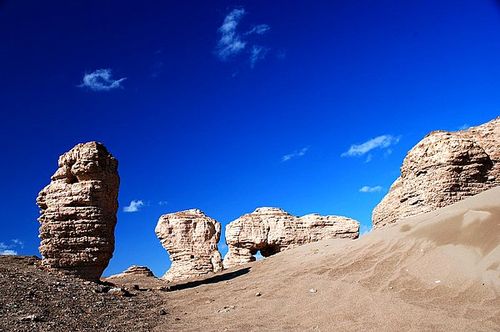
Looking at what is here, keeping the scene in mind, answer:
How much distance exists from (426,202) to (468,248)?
695cm

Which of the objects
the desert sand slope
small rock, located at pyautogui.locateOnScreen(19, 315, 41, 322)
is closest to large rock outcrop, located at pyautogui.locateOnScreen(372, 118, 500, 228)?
the desert sand slope

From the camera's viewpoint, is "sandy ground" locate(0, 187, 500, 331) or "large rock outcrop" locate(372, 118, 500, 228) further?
"large rock outcrop" locate(372, 118, 500, 228)

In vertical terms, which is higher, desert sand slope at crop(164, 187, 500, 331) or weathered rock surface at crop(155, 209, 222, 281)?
weathered rock surface at crop(155, 209, 222, 281)

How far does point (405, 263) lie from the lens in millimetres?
8625

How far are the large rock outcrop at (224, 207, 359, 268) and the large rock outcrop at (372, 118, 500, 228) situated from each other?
886 cm

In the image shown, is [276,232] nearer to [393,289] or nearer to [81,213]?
[81,213]

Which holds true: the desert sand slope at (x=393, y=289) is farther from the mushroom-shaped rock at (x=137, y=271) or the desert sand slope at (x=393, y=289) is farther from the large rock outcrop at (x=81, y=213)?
the mushroom-shaped rock at (x=137, y=271)

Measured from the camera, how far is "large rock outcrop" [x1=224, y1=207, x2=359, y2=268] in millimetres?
24953

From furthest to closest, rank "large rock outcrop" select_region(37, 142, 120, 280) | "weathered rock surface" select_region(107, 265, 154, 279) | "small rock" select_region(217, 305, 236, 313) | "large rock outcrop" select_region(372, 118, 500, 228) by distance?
"weathered rock surface" select_region(107, 265, 154, 279), "large rock outcrop" select_region(372, 118, 500, 228), "large rock outcrop" select_region(37, 142, 120, 280), "small rock" select_region(217, 305, 236, 313)

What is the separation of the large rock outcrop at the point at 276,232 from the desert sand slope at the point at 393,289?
45.9ft

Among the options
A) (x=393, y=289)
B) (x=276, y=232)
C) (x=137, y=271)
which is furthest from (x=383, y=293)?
(x=137, y=271)

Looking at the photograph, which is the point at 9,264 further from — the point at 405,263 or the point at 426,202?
the point at 426,202

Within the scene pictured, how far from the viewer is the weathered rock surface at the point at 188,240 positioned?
2483 cm

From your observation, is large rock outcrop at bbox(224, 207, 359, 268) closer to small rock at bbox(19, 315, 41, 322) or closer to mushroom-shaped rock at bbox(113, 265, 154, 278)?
mushroom-shaped rock at bbox(113, 265, 154, 278)
